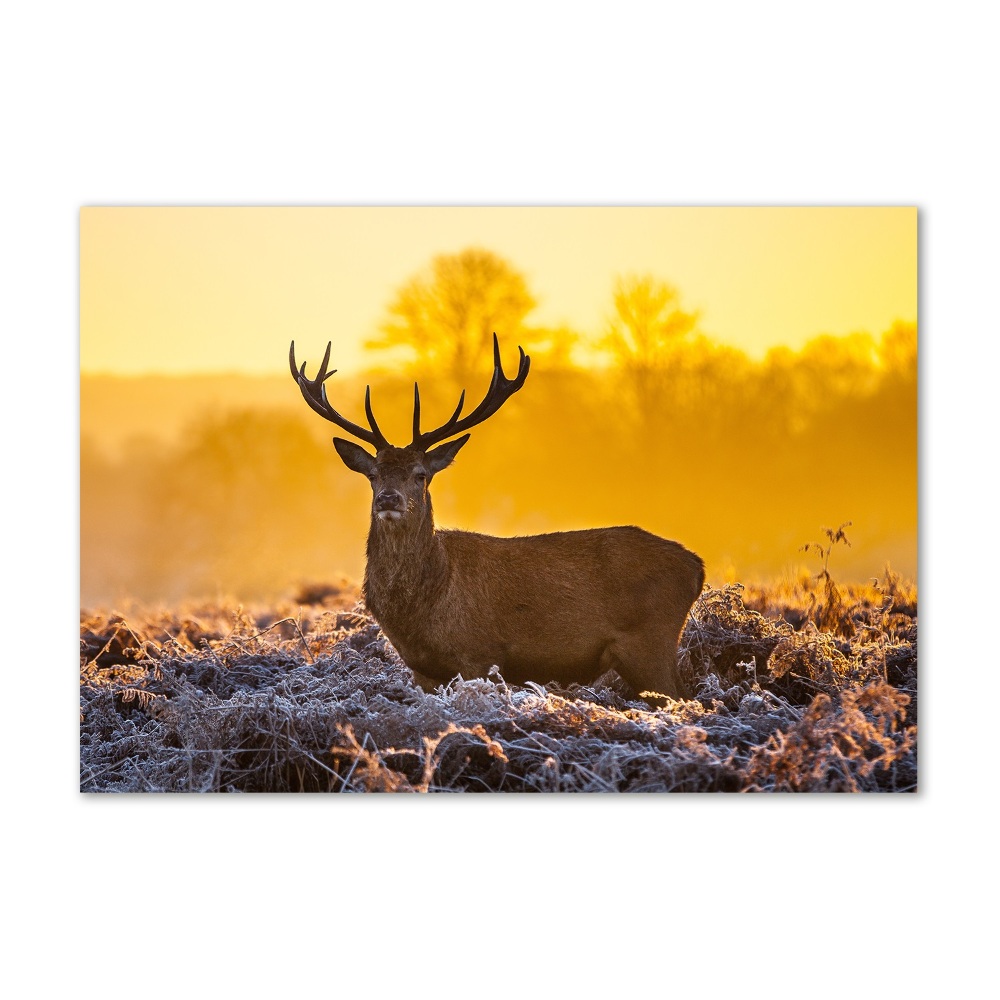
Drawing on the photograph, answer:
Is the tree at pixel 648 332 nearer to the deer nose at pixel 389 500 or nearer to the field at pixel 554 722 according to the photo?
the field at pixel 554 722

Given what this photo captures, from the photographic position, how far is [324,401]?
6.80 meters

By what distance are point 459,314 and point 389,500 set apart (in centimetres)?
113

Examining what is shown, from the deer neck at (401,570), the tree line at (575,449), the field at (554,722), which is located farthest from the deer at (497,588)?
the tree line at (575,449)

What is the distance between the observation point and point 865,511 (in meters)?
6.68

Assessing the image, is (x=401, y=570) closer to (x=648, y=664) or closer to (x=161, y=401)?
(x=648, y=664)

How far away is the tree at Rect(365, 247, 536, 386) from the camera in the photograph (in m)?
6.82

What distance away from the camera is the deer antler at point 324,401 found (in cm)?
666

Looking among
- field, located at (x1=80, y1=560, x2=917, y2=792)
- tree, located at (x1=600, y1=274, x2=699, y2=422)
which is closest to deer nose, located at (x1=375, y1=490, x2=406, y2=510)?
field, located at (x1=80, y1=560, x2=917, y2=792)

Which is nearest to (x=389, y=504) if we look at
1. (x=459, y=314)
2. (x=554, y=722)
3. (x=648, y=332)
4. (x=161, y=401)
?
(x=459, y=314)

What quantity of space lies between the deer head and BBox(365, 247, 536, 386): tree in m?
0.28

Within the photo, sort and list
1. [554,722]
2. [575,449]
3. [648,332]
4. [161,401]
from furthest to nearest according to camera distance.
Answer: [575,449] < [161,401] < [648,332] < [554,722]

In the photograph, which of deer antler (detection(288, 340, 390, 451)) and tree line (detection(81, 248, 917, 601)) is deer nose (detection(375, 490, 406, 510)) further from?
tree line (detection(81, 248, 917, 601))
